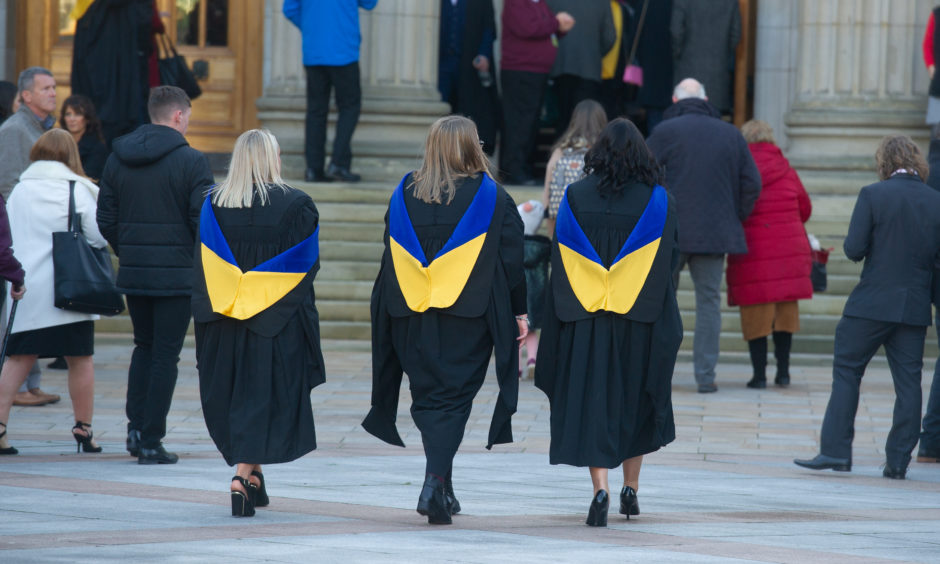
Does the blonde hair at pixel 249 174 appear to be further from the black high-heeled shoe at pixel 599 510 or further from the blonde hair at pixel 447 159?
the black high-heeled shoe at pixel 599 510

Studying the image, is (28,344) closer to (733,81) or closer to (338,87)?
(338,87)

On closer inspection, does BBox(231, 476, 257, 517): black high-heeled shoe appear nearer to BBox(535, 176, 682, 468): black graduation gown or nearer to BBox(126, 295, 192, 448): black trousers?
BBox(535, 176, 682, 468): black graduation gown

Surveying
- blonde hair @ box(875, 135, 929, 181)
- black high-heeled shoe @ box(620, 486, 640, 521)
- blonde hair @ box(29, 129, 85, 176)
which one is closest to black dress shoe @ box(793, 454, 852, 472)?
blonde hair @ box(875, 135, 929, 181)

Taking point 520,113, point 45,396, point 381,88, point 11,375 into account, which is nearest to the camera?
point 11,375

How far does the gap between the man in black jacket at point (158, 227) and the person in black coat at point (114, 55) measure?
5960 millimetres

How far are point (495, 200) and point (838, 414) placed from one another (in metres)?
2.71

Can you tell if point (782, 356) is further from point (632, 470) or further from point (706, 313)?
point (632, 470)

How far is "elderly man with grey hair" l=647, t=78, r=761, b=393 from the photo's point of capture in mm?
10734

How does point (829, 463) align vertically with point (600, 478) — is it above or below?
below

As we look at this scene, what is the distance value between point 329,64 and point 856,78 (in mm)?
4927

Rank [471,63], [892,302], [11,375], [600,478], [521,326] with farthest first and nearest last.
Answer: [471,63]
[11,375]
[892,302]
[521,326]
[600,478]

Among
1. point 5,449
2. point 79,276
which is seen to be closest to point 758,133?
point 79,276

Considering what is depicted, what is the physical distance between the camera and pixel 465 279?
249 inches

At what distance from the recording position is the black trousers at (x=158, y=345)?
25.2 feet
